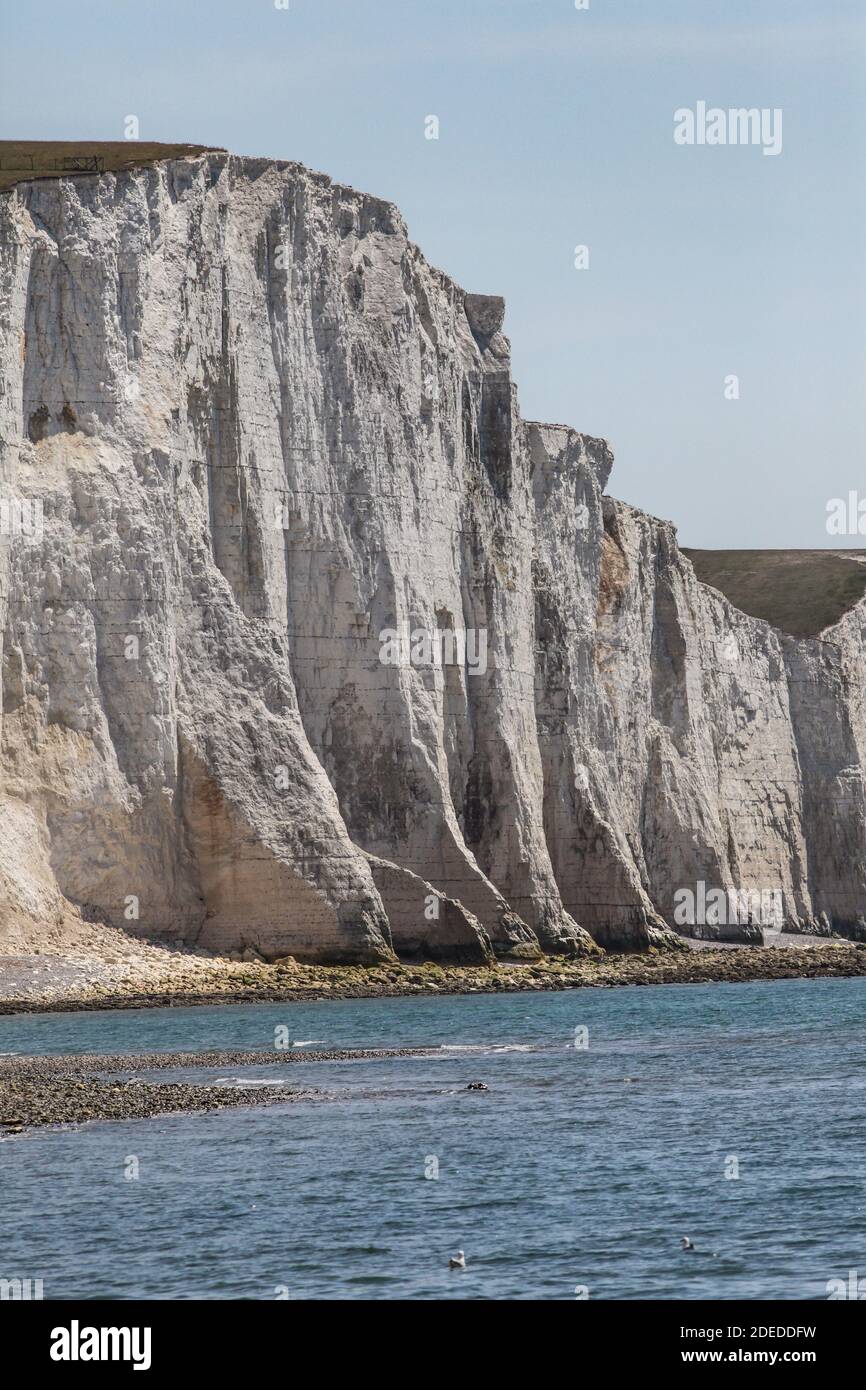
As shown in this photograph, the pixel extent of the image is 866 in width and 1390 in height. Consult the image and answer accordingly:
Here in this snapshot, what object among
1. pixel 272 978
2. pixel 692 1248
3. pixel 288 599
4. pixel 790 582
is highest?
pixel 790 582

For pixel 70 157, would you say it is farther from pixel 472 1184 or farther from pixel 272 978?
pixel 472 1184

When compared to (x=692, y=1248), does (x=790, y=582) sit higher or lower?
higher

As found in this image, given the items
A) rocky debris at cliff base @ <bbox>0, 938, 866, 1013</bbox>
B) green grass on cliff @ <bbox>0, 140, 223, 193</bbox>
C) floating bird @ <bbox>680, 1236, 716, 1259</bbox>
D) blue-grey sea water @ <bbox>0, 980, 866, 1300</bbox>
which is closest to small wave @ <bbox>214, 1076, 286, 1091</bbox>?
blue-grey sea water @ <bbox>0, 980, 866, 1300</bbox>

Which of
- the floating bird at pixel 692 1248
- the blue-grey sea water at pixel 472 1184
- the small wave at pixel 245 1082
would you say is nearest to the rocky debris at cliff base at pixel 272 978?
the blue-grey sea water at pixel 472 1184

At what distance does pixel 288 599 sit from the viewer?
182 ft

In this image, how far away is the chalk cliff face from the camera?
158ft

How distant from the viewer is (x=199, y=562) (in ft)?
169

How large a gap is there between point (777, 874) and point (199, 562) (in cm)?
3916

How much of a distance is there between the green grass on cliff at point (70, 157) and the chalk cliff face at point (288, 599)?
1.23 m

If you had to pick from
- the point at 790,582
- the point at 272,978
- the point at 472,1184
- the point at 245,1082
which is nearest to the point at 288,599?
the point at 272,978

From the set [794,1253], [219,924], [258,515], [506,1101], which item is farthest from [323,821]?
[794,1253]

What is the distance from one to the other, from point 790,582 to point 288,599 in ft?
162

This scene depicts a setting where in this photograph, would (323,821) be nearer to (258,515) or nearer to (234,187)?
(258,515)

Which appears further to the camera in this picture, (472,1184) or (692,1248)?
(472,1184)
